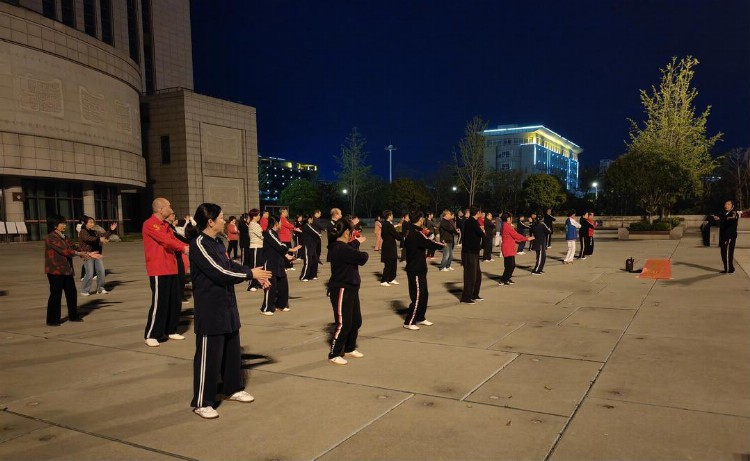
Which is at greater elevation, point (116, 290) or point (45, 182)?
point (45, 182)

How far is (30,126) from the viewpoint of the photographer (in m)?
33.5

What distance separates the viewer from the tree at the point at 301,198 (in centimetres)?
6538

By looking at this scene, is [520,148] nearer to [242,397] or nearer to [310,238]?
[310,238]

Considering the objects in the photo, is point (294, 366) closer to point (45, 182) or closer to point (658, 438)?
point (658, 438)

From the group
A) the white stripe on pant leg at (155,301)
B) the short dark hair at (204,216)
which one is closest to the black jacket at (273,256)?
the white stripe on pant leg at (155,301)

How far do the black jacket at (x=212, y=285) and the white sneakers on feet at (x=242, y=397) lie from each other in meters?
0.65

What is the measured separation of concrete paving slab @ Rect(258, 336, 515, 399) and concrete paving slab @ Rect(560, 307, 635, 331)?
7.14 ft

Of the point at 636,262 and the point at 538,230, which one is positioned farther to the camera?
the point at 636,262

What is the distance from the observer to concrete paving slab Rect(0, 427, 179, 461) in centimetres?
344

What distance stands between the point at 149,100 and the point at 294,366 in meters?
50.9

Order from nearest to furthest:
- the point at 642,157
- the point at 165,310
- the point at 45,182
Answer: the point at 165,310, the point at 642,157, the point at 45,182

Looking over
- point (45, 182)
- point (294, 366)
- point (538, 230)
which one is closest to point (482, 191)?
point (45, 182)

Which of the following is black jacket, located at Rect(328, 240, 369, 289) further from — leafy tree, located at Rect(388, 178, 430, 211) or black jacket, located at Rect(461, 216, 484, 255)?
leafy tree, located at Rect(388, 178, 430, 211)

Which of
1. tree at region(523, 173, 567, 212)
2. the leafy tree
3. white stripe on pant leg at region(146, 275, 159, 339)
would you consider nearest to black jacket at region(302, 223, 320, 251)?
white stripe on pant leg at region(146, 275, 159, 339)
